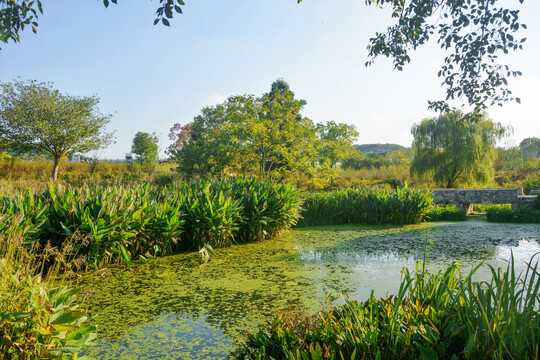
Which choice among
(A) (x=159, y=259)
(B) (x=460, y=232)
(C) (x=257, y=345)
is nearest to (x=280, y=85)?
(B) (x=460, y=232)

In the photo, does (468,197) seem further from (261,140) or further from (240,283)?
(240,283)

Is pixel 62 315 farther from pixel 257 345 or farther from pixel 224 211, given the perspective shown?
pixel 224 211

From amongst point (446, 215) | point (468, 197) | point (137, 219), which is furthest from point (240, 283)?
point (468, 197)

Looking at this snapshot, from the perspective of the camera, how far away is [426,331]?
183cm

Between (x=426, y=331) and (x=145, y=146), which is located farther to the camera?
(x=145, y=146)

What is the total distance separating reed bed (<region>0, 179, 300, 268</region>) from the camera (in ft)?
13.7

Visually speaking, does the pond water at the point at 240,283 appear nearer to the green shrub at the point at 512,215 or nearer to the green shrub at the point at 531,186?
the green shrub at the point at 512,215

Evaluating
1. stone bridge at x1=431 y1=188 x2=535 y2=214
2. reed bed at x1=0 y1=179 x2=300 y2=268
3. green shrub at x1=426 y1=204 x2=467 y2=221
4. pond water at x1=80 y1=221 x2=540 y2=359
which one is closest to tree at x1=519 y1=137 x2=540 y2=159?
stone bridge at x1=431 y1=188 x2=535 y2=214

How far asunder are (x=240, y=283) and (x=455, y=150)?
16612 millimetres

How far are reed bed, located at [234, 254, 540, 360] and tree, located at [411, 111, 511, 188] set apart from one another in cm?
1660

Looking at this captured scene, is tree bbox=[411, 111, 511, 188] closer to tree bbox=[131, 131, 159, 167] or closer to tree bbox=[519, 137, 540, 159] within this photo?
tree bbox=[131, 131, 159, 167]

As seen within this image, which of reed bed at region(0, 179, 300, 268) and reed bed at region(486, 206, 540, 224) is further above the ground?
reed bed at region(0, 179, 300, 268)

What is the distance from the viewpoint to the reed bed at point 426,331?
5.17ft

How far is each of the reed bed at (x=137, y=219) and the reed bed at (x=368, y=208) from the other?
2.29 m
